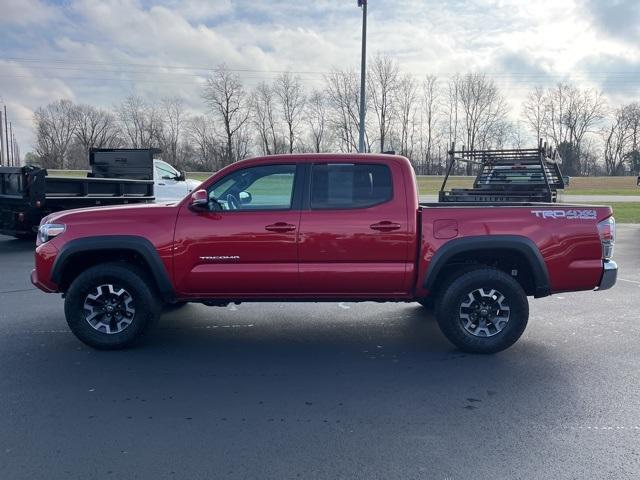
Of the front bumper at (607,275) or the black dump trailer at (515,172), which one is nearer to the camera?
the front bumper at (607,275)

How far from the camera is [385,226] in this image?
4961 mm

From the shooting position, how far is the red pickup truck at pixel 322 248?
4973 mm

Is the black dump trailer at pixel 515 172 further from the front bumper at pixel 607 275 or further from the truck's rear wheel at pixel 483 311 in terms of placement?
the truck's rear wheel at pixel 483 311

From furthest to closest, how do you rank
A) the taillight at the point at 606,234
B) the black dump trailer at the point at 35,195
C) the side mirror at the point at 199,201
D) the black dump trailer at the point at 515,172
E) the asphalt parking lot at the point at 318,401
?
the black dump trailer at the point at 35,195 → the black dump trailer at the point at 515,172 → the taillight at the point at 606,234 → the side mirror at the point at 199,201 → the asphalt parking lot at the point at 318,401

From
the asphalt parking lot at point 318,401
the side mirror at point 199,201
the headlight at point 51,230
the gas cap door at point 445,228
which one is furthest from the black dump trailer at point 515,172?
the headlight at point 51,230

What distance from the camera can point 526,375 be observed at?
4.59 meters

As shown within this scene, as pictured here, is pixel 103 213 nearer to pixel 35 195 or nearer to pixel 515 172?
pixel 35 195

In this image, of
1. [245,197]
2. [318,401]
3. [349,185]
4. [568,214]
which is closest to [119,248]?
[245,197]

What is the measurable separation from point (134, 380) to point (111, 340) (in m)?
0.85

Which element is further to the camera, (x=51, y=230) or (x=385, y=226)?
(x=51, y=230)

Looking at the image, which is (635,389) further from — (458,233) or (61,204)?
(61,204)

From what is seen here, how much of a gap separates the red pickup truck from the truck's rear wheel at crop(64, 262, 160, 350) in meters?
0.01

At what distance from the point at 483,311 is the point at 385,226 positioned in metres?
1.27

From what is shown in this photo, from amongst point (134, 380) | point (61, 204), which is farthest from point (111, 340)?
point (61, 204)
